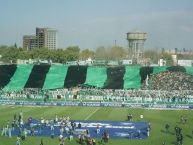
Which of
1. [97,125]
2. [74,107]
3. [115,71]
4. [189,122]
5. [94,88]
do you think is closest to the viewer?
[97,125]

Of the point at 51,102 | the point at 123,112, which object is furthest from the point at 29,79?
the point at 123,112

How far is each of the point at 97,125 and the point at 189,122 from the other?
39.9 ft

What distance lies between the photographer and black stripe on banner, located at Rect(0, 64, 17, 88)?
88500 millimetres

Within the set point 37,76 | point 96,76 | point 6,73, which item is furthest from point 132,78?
point 6,73

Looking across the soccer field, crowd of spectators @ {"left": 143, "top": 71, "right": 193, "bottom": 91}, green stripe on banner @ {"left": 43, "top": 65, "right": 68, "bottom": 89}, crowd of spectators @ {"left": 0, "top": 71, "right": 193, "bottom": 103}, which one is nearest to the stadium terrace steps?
green stripe on banner @ {"left": 43, "top": 65, "right": 68, "bottom": 89}

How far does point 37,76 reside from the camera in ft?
296

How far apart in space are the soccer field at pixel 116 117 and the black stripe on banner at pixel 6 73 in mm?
23794

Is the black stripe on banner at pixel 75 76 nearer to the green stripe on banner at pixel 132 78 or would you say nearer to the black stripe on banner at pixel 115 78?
the black stripe on banner at pixel 115 78

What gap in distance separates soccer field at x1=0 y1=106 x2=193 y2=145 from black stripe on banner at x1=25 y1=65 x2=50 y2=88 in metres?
21.8

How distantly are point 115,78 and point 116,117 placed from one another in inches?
1334

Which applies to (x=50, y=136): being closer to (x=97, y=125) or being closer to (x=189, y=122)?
(x=97, y=125)

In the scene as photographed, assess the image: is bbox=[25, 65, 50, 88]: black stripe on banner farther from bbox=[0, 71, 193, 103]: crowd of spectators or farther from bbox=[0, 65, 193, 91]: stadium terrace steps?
bbox=[0, 71, 193, 103]: crowd of spectators

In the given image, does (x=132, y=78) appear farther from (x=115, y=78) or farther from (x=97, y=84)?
(x=97, y=84)

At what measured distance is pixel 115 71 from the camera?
299ft
